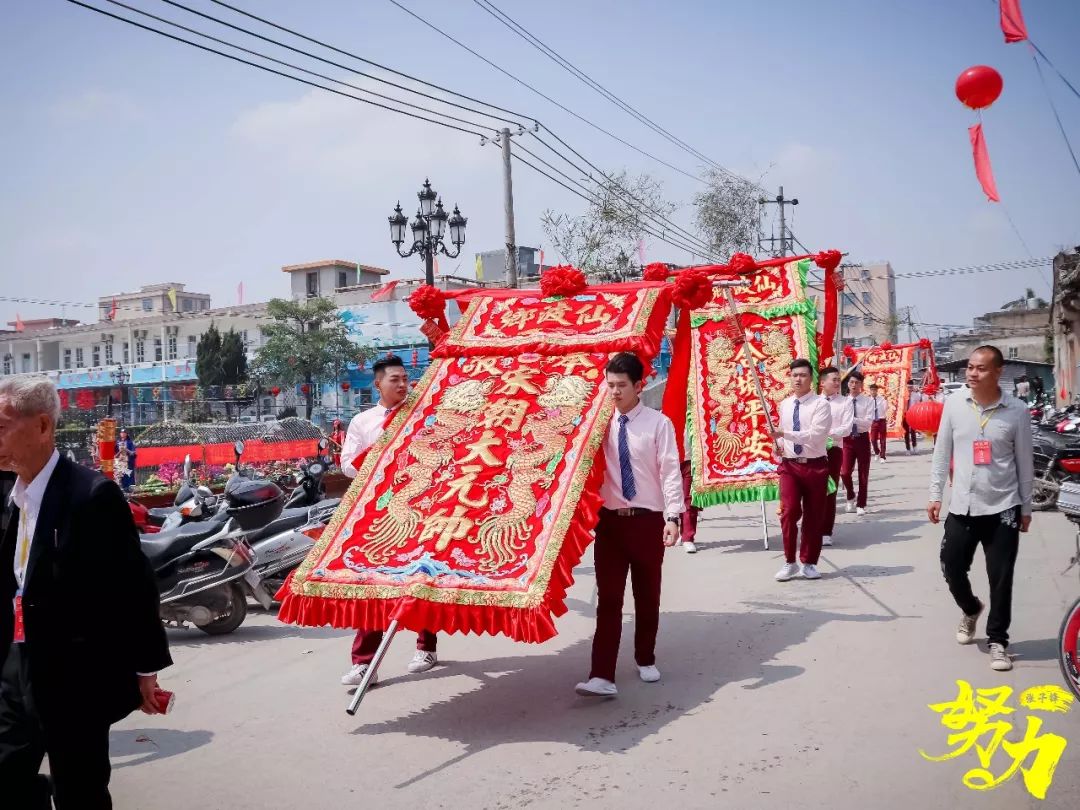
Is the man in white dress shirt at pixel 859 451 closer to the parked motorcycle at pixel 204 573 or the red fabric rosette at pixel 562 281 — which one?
the red fabric rosette at pixel 562 281

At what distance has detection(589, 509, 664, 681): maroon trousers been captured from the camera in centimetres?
537

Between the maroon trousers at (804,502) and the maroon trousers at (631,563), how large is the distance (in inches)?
113

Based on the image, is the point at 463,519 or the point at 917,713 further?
the point at 463,519

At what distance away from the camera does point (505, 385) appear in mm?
6078

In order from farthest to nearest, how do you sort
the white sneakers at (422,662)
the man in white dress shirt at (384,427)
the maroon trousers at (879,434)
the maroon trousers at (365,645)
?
the maroon trousers at (879,434), the man in white dress shirt at (384,427), the white sneakers at (422,662), the maroon trousers at (365,645)

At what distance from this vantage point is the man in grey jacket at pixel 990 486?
18.0ft

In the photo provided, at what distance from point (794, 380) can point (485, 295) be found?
122 inches

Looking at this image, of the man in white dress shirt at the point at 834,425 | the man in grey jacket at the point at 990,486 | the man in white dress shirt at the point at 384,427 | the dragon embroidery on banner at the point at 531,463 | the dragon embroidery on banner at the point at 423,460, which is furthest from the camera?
the man in white dress shirt at the point at 834,425

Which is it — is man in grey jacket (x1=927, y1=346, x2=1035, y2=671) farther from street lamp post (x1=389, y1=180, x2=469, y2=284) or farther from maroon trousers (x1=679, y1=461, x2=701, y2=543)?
street lamp post (x1=389, y1=180, x2=469, y2=284)

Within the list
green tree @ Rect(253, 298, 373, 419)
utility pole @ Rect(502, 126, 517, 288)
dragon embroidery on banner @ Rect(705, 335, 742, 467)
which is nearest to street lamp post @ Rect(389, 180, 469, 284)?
utility pole @ Rect(502, 126, 517, 288)

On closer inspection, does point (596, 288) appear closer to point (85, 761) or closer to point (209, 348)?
point (85, 761)

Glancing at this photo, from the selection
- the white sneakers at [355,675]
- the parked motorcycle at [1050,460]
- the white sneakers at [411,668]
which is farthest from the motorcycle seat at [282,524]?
the parked motorcycle at [1050,460]

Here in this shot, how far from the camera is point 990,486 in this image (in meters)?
5.53

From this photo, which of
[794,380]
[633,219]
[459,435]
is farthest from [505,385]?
[633,219]
